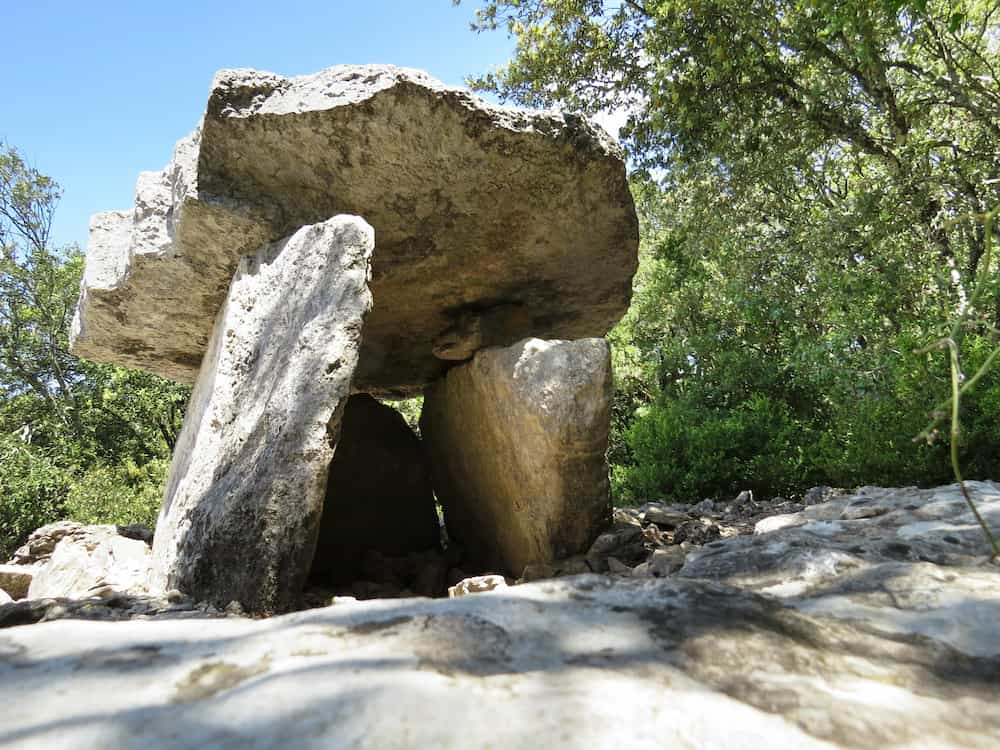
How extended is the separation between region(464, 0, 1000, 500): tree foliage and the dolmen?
7.09ft

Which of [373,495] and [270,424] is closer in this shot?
[270,424]

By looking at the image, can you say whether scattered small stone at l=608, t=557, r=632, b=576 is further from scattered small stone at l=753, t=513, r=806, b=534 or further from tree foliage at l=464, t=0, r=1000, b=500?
tree foliage at l=464, t=0, r=1000, b=500

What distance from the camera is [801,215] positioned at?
7.80m

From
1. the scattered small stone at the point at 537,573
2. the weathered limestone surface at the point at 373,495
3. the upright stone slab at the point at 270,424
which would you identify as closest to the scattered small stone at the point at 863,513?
the scattered small stone at the point at 537,573

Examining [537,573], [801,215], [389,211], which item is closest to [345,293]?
[389,211]

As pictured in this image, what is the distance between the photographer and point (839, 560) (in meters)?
1.85

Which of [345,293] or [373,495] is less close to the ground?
[345,293]

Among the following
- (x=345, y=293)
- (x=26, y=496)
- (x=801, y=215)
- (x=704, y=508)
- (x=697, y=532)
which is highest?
(x=801, y=215)

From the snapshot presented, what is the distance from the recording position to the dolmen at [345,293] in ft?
9.00

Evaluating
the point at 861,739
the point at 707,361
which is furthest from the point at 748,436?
the point at 861,739

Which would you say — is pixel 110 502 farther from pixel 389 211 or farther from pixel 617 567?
pixel 617 567

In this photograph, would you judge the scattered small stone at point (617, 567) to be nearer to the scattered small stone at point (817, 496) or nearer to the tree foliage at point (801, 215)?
the scattered small stone at point (817, 496)

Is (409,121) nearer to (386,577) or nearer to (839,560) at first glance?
(839,560)

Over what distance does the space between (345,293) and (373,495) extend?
96.0 inches
